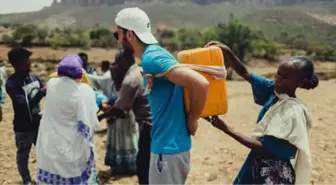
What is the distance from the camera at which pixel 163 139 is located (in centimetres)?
231

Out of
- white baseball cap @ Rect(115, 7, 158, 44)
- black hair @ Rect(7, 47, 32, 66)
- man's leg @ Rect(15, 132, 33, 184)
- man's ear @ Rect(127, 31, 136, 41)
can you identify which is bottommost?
man's leg @ Rect(15, 132, 33, 184)

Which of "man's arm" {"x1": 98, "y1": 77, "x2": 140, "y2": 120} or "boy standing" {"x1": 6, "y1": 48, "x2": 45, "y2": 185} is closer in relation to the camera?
"man's arm" {"x1": 98, "y1": 77, "x2": 140, "y2": 120}

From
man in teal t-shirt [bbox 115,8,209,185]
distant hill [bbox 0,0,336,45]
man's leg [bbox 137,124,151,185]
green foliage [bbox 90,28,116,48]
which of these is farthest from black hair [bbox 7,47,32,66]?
distant hill [bbox 0,0,336,45]

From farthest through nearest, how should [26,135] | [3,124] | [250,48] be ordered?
[250,48] < [3,124] < [26,135]

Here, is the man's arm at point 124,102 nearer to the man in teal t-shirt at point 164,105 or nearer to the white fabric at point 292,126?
the man in teal t-shirt at point 164,105

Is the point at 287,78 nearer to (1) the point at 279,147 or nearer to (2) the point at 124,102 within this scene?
(1) the point at 279,147

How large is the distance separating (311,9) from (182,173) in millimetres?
118571

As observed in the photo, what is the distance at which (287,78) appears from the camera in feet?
7.54

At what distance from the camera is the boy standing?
4.08 m

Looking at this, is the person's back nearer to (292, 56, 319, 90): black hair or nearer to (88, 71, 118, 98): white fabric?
(292, 56, 319, 90): black hair

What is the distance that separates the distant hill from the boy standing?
230ft

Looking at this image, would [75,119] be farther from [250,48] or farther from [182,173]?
[250,48]

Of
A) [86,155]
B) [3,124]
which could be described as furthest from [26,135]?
[3,124]

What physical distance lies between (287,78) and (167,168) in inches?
32.9
